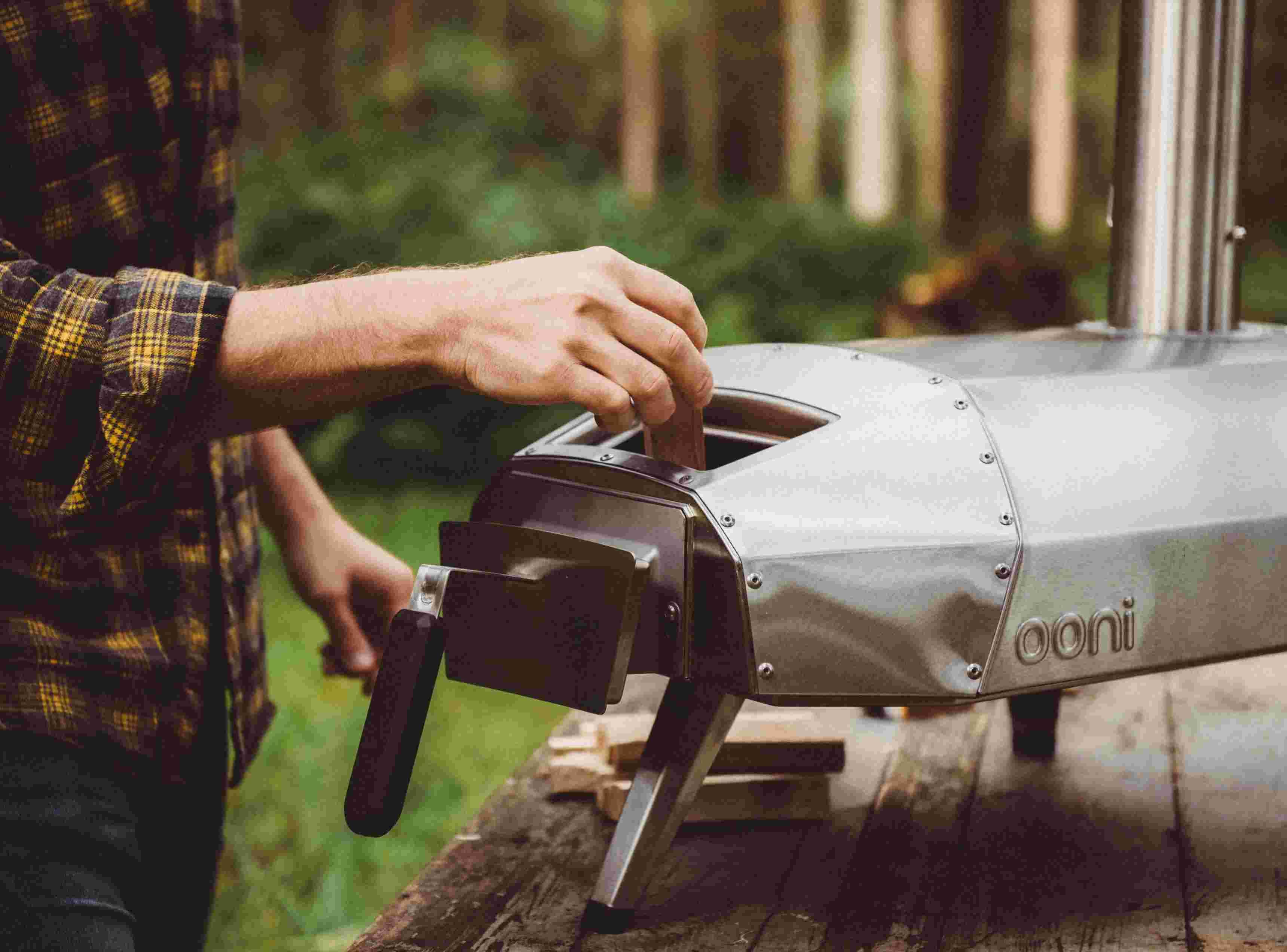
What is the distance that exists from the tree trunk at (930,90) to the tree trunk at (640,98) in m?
2.66

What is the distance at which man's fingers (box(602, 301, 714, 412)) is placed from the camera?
0.77 metres

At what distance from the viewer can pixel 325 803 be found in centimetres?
286

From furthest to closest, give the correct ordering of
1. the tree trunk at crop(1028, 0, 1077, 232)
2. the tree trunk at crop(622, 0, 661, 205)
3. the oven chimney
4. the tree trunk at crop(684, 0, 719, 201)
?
the tree trunk at crop(684, 0, 719, 201) → the tree trunk at crop(622, 0, 661, 205) → the tree trunk at crop(1028, 0, 1077, 232) → the oven chimney

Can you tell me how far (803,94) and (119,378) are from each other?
1401 cm

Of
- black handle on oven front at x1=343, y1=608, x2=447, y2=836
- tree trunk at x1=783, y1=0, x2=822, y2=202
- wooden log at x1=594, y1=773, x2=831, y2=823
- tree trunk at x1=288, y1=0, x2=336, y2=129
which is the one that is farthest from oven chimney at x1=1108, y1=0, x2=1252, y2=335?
tree trunk at x1=783, y1=0, x2=822, y2=202

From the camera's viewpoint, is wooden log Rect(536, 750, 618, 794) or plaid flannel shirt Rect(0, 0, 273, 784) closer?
plaid flannel shirt Rect(0, 0, 273, 784)

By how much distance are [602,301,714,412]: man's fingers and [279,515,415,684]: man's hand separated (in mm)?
569

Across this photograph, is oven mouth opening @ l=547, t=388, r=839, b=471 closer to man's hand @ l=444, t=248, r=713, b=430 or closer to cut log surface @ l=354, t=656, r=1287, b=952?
man's hand @ l=444, t=248, r=713, b=430

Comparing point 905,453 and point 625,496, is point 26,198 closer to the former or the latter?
point 625,496

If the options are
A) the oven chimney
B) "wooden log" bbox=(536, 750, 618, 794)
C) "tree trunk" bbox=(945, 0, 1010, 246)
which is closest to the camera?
the oven chimney

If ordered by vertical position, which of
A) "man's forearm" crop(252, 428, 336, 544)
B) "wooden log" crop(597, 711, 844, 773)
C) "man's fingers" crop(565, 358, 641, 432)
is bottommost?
"wooden log" crop(597, 711, 844, 773)

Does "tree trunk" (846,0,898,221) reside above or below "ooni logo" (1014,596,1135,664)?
below

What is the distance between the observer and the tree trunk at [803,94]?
43.4 ft

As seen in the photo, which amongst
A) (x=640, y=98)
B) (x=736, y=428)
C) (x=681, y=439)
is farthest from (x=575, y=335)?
(x=640, y=98)
